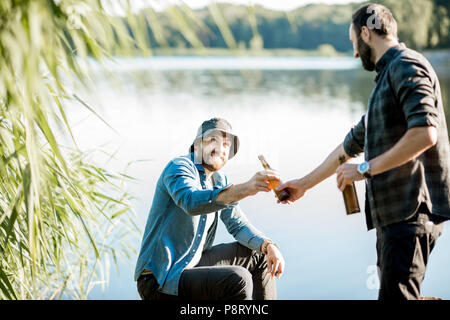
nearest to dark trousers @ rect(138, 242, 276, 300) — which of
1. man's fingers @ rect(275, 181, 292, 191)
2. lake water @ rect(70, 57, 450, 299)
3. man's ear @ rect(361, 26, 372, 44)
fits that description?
man's fingers @ rect(275, 181, 292, 191)

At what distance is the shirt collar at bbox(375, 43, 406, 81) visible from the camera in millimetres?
A: 2056

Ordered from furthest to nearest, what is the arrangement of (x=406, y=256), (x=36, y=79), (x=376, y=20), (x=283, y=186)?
(x=283, y=186) → (x=376, y=20) → (x=406, y=256) → (x=36, y=79)

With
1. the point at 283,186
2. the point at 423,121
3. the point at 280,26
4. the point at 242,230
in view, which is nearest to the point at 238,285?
the point at 242,230

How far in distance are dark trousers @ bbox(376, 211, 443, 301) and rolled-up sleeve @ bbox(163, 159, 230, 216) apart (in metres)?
0.66

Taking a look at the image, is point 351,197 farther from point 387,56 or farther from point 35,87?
point 35,87

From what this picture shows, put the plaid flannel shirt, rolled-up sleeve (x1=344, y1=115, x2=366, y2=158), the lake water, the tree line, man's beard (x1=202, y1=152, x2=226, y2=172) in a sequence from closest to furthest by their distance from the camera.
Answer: the tree line, the plaid flannel shirt, rolled-up sleeve (x1=344, y1=115, x2=366, y2=158), man's beard (x1=202, y1=152, x2=226, y2=172), the lake water

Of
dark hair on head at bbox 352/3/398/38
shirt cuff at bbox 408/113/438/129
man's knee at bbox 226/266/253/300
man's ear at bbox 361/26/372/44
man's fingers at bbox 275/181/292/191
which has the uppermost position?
dark hair on head at bbox 352/3/398/38

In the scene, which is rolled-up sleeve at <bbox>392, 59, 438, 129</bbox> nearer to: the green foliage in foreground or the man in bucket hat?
the man in bucket hat

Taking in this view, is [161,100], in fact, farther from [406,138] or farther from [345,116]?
[406,138]

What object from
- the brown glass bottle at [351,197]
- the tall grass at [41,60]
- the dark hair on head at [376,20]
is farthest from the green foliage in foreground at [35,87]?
the brown glass bottle at [351,197]

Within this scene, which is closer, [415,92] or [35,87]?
[35,87]

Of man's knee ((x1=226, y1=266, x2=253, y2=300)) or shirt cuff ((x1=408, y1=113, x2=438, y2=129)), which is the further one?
man's knee ((x1=226, y1=266, x2=253, y2=300))

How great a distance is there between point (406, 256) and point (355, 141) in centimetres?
64

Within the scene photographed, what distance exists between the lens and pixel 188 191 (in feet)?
7.66
